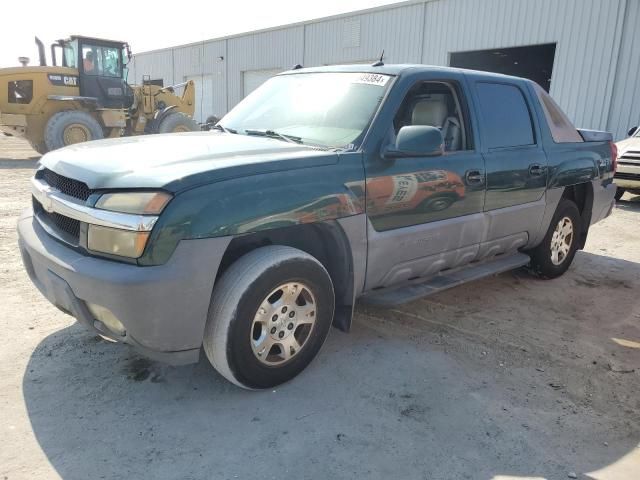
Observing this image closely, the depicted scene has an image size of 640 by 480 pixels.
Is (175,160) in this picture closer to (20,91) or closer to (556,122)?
(556,122)

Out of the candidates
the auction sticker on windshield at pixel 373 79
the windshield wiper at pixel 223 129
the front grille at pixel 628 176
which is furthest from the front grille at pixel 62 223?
the front grille at pixel 628 176

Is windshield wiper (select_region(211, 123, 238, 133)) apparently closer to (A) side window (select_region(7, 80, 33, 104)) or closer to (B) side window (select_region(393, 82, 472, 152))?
(B) side window (select_region(393, 82, 472, 152))

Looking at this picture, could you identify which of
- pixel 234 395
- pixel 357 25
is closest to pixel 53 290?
pixel 234 395

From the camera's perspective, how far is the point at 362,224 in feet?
9.86

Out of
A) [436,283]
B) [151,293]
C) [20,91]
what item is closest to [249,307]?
[151,293]

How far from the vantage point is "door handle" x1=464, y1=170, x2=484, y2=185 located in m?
3.62

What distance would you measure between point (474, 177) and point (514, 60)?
18.1 metres

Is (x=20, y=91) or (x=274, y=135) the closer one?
(x=274, y=135)

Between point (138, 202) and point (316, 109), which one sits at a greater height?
point (316, 109)

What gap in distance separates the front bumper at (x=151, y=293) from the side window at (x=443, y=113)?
1967 mm

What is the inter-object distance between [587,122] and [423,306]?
452 inches

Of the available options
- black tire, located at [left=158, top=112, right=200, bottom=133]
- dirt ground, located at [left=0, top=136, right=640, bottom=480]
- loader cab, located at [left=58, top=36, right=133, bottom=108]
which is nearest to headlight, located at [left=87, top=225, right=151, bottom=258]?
dirt ground, located at [left=0, top=136, right=640, bottom=480]

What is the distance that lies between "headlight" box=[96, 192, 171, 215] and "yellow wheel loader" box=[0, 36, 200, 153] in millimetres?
Answer: 11112

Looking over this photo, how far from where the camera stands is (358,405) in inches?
109
